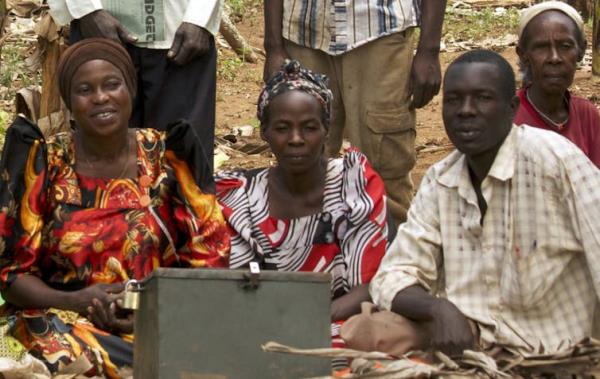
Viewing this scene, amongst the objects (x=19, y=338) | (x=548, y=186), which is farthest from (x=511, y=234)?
(x=19, y=338)

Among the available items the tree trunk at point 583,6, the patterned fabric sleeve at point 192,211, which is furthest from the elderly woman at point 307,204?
the tree trunk at point 583,6

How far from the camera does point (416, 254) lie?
409 centimetres

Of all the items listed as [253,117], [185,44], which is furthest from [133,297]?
[253,117]

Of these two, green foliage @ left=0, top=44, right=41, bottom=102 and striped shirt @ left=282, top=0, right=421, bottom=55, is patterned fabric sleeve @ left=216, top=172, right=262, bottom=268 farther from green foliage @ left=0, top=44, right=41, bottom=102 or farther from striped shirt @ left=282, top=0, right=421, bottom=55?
green foliage @ left=0, top=44, right=41, bottom=102

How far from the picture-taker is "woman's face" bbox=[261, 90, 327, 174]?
4574 mm

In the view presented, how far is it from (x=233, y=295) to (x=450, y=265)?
89 centimetres

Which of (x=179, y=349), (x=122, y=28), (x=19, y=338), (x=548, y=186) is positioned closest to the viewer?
(x=179, y=349)

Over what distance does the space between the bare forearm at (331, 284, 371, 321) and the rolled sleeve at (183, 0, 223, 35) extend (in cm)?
123

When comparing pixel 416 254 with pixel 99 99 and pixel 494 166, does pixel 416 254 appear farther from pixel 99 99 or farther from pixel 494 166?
pixel 99 99

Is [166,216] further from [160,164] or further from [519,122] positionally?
[519,122]

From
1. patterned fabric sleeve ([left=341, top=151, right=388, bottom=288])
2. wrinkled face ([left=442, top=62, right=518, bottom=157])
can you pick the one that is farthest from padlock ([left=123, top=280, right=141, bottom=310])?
wrinkled face ([left=442, top=62, right=518, bottom=157])

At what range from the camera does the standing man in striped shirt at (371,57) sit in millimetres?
5102

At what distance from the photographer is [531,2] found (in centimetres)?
1345

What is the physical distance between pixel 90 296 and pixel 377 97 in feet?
4.97
